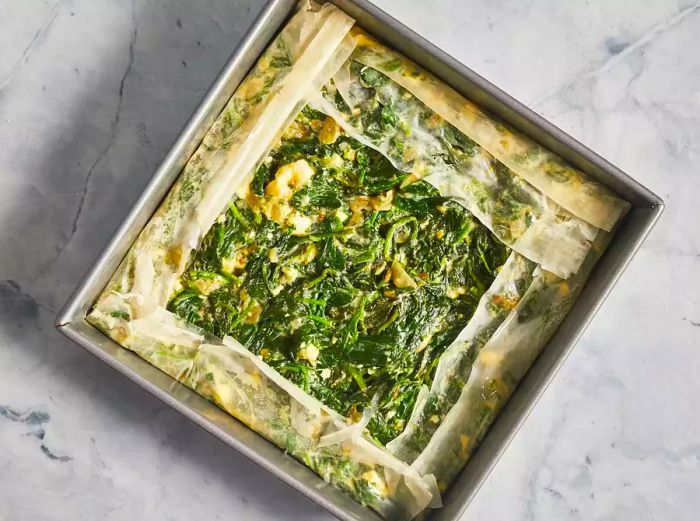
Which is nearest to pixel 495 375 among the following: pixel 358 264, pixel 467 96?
pixel 358 264

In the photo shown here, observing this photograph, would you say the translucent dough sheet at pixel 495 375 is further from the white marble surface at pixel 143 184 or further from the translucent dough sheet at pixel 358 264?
the white marble surface at pixel 143 184

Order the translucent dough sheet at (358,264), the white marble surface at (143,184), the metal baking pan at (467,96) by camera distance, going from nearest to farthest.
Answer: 1. the metal baking pan at (467,96)
2. the translucent dough sheet at (358,264)
3. the white marble surface at (143,184)

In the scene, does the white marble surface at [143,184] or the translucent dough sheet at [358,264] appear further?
the white marble surface at [143,184]

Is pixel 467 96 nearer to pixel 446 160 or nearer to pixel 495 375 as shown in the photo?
pixel 446 160

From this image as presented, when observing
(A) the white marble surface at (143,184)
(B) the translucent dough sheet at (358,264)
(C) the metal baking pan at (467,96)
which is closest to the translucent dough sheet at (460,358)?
(B) the translucent dough sheet at (358,264)

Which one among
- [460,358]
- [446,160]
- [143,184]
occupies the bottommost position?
[143,184]

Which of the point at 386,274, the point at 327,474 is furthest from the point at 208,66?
the point at 327,474

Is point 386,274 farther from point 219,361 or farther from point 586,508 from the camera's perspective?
point 586,508

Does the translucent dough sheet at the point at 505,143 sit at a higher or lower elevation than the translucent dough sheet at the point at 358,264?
higher
